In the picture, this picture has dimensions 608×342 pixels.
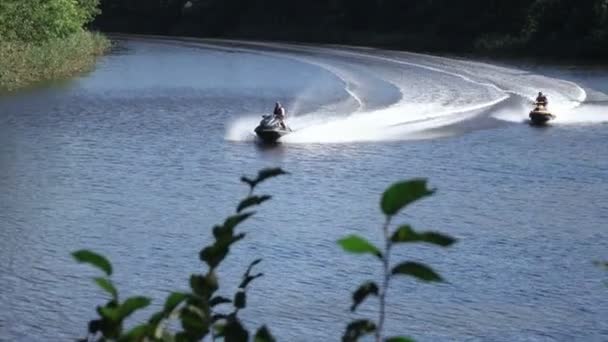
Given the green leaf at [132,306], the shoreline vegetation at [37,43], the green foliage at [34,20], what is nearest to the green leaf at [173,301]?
the green leaf at [132,306]

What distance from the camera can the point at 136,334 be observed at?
388 centimetres

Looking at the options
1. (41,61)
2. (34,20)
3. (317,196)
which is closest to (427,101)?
(41,61)

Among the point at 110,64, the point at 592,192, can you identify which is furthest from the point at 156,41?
the point at 592,192

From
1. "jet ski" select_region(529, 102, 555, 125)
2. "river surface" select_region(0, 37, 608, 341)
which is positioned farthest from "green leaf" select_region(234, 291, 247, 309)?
"jet ski" select_region(529, 102, 555, 125)

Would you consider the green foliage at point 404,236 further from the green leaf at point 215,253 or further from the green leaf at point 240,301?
the green leaf at point 240,301

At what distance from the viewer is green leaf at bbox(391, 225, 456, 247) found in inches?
135

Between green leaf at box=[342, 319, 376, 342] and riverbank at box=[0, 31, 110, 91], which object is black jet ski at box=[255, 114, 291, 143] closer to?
riverbank at box=[0, 31, 110, 91]

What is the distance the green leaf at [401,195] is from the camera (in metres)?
3.43

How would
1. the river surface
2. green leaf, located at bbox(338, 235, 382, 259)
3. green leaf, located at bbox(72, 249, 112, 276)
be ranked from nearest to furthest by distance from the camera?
1. green leaf, located at bbox(338, 235, 382, 259)
2. green leaf, located at bbox(72, 249, 112, 276)
3. the river surface

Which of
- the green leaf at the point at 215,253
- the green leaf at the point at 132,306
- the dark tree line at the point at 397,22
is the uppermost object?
the dark tree line at the point at 397,22

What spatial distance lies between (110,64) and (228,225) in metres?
70.4

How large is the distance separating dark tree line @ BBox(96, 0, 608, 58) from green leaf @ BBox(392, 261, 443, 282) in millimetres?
73265

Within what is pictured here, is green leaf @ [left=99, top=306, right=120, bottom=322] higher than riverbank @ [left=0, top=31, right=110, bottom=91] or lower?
lower

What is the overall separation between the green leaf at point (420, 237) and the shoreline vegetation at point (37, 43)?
54629 mm
